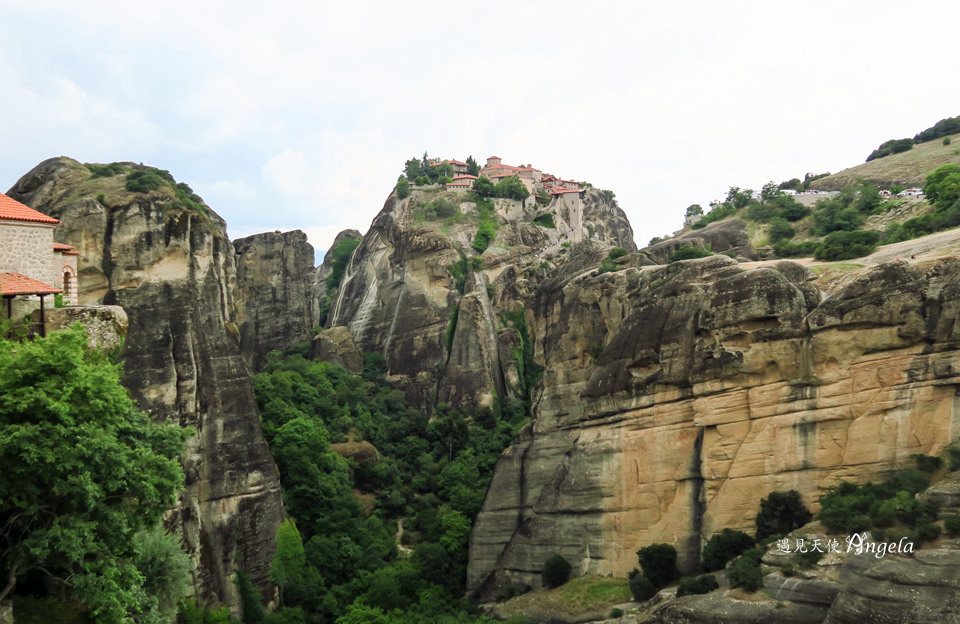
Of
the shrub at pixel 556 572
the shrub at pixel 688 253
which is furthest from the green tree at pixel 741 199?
the shrub at pixel 556 572

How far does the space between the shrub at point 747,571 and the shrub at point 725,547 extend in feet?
7.58

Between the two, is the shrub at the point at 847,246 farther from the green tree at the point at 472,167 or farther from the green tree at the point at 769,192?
the green tree at the point at 472,167

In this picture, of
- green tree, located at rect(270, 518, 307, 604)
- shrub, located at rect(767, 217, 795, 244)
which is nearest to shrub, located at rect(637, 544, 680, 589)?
green tree, located at rect(270, 518, 307, 604)

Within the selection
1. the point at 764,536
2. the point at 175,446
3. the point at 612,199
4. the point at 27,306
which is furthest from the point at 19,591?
the point at 612,199

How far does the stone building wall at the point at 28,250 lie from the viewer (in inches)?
979

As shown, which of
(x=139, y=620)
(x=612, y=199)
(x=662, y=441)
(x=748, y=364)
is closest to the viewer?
(x=139, y=620)

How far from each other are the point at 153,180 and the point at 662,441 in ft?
94.3

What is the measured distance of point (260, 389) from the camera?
5591 centimetres

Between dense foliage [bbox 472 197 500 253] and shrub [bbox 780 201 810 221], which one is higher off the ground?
dense foliage [bbox 472 197 500 253]

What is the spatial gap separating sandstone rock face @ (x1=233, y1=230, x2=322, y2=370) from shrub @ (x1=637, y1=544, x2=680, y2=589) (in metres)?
42.4

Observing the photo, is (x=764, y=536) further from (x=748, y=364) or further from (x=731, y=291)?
(x=731, y=291)

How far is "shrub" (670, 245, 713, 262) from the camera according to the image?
173ft

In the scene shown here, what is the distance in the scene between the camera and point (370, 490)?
56000mm

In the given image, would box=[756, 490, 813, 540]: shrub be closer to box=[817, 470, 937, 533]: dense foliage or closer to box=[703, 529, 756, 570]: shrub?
box=[703, 529, 756, 570]: shrub
